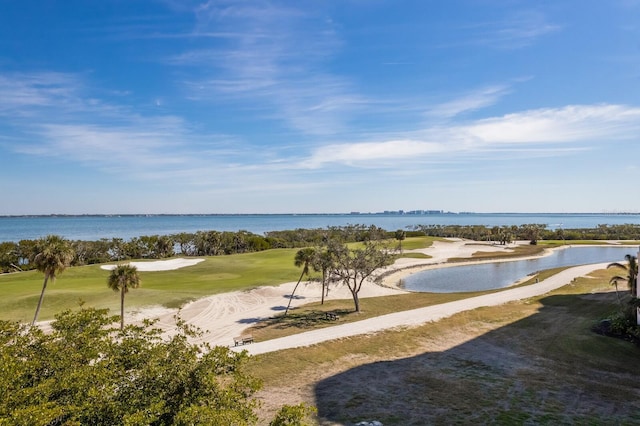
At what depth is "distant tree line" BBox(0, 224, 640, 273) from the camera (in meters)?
69.8

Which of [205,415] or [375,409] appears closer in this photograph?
[205,415]

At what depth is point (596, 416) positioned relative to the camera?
53.5 ft

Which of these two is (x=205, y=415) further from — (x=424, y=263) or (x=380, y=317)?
(x=424, y=263)

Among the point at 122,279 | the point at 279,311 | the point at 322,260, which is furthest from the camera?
the point at 279,311

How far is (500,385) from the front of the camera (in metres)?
19.5

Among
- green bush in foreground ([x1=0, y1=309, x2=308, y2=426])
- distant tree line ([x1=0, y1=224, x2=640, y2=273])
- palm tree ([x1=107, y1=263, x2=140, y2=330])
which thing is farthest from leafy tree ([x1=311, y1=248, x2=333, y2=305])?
green bush in foreground ([x1=0, y1=309, x2=308, y2=426])

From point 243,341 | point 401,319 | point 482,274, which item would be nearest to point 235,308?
point 243,341

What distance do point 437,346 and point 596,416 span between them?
10.3 metres

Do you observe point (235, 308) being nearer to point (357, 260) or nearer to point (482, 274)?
point (357, 260)

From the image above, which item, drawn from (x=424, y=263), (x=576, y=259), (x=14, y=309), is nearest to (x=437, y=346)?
(x=14, y=309)

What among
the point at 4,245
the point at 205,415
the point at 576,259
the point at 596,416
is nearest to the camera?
the point at 205,415

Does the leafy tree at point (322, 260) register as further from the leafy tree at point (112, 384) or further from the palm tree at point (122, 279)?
the leafy tree at point (112, 384)

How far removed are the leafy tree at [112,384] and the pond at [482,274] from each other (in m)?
45.6

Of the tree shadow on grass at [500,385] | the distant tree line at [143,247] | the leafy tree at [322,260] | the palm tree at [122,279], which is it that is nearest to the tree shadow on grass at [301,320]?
the leafy tree at [322,260]
